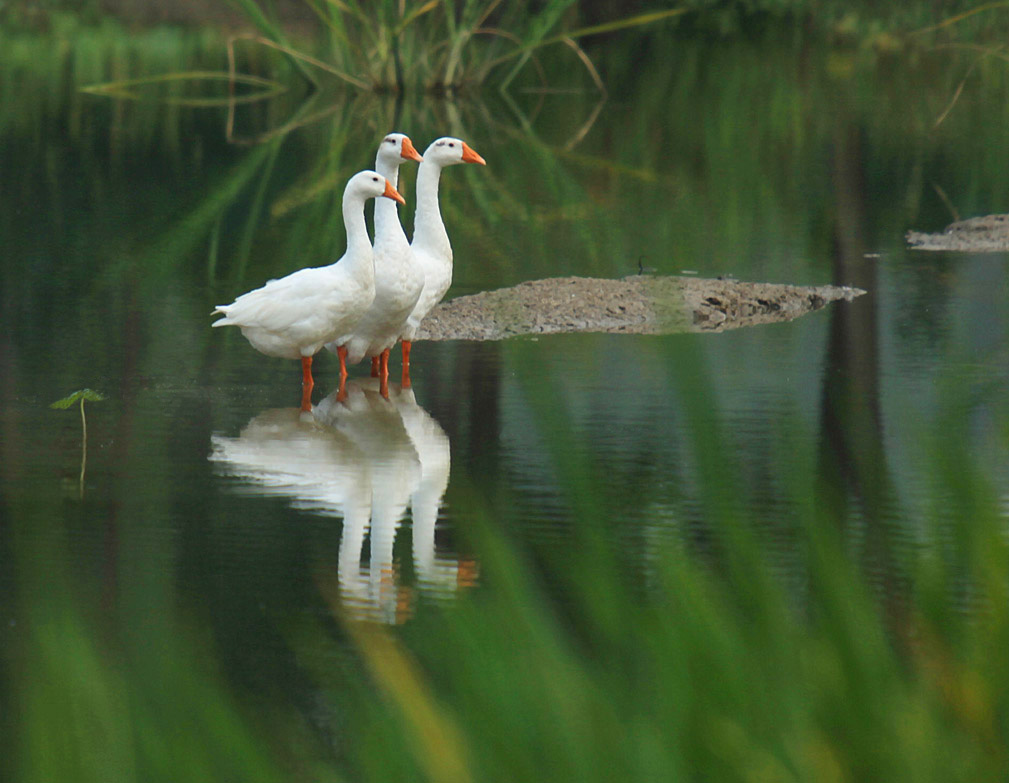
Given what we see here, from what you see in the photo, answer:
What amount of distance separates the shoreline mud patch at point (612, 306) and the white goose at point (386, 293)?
39.9 inches

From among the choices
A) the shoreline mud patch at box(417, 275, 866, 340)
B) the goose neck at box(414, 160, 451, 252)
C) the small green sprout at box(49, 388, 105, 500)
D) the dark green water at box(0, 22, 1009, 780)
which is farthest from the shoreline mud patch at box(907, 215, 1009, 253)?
the small green sprout at box(49, 388, 105, 500)

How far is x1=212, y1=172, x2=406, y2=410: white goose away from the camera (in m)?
6.83

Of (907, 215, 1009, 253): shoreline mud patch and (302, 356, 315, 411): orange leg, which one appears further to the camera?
(907, 215, 1009, 253): shoreline mud patch

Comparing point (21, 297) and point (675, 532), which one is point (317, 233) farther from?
point (675, 532)

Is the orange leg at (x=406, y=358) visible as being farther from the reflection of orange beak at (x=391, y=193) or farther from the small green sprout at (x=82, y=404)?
the small green sprout at (x=82, y=404)

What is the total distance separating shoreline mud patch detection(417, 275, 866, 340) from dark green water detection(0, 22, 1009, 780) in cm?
24

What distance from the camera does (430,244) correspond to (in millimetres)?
7805

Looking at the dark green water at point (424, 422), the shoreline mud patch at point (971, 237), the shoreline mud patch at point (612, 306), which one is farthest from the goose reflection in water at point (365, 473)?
the shoreline mud patch at point (971, 237)

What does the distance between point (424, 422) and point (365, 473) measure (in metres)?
0.86

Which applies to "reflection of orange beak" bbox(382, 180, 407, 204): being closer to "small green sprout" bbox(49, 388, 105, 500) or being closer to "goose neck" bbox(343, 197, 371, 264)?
"goose neck" bbox(343, 197, 371, 264)

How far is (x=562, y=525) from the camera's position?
5.42 meters

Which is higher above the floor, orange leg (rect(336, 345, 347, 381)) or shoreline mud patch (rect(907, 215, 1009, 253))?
shoreline mud patch (rect(907, 215, 1009, 253))

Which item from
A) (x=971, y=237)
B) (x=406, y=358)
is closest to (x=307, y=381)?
(x=406, y=358)

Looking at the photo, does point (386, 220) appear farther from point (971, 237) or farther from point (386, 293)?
point (971, 237)
